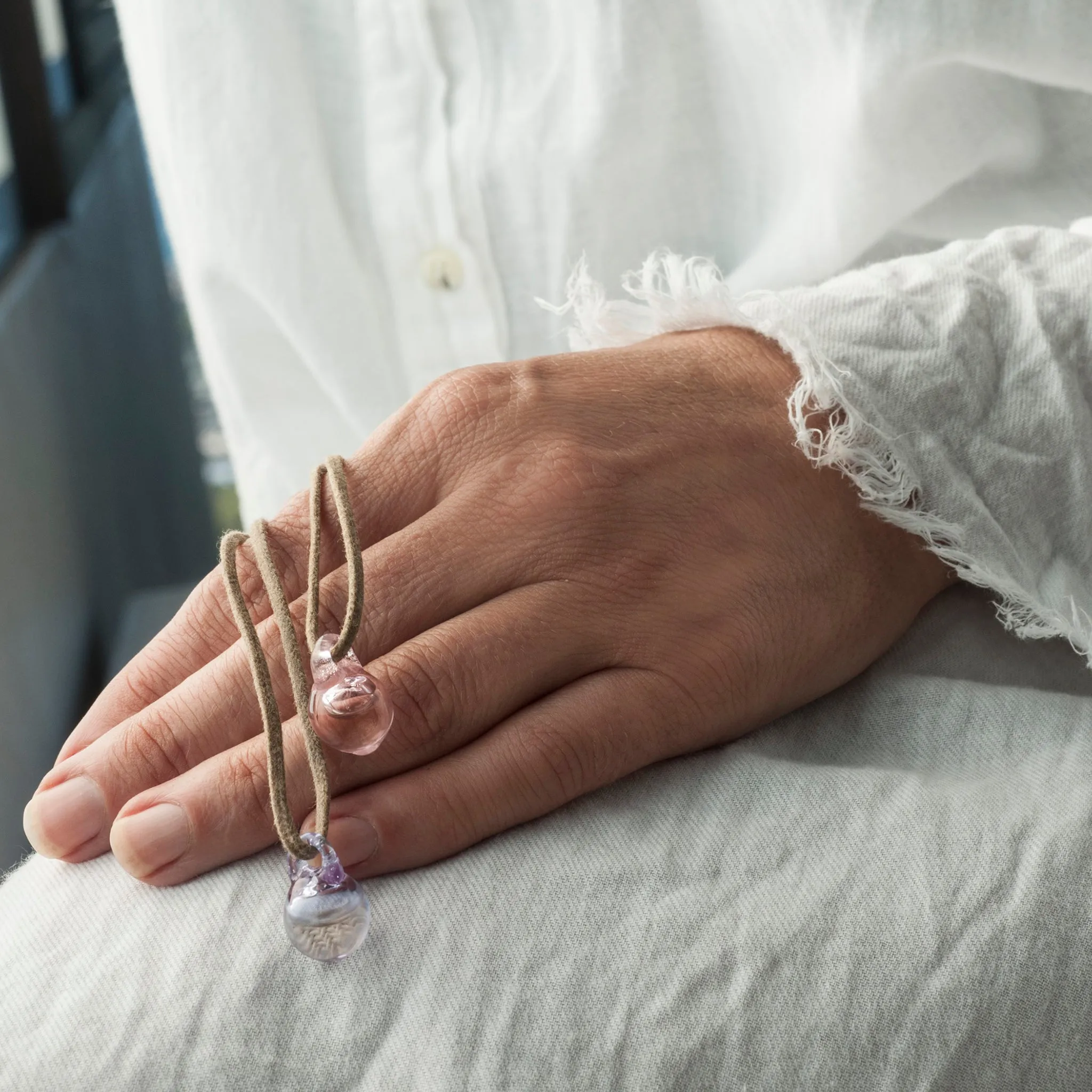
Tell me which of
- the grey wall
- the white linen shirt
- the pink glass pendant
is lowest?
the grey wall

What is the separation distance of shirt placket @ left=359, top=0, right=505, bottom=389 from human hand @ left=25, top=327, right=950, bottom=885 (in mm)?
246

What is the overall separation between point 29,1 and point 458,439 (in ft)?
3.42

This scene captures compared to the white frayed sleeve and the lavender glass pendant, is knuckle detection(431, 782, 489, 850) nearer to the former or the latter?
the lavender glass pendant

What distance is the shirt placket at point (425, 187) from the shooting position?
2.57 ft

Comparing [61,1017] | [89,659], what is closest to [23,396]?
[89,659]

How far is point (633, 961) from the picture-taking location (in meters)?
0.44

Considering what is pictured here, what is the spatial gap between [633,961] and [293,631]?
19 cm

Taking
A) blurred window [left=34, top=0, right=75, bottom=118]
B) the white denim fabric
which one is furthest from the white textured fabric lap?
blurred window [left=34, top=0, right=75, bottom=118]

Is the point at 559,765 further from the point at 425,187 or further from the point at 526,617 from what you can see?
the point at 425,187

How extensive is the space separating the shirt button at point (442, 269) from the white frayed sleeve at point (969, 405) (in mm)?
228

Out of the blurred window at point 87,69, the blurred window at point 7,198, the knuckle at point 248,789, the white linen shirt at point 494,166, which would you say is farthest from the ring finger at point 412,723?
the blurred window at point 87,69

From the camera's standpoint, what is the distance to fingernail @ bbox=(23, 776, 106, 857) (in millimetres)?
479

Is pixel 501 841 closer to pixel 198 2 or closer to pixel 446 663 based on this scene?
pixel 446 663

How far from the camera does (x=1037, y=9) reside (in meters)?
0.65
